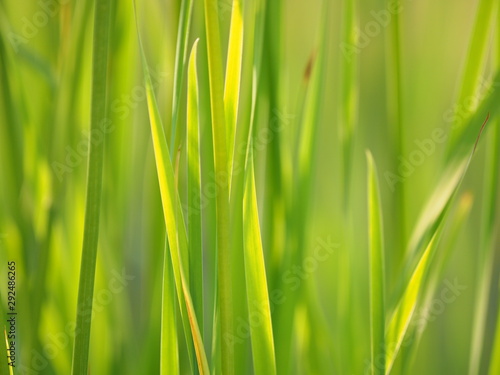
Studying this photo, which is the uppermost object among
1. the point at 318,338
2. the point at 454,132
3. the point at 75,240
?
the point at 454,132

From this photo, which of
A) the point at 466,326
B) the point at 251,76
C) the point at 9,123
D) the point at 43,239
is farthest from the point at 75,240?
the point at 466,326

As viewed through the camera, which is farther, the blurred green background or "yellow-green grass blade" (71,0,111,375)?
the blurred green background

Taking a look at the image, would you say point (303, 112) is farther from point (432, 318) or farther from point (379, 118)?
point (432, 318)

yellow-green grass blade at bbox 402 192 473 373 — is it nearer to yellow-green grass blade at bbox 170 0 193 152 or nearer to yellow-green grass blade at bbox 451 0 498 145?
yellow-green grass blade at bbox 451 0 498 145

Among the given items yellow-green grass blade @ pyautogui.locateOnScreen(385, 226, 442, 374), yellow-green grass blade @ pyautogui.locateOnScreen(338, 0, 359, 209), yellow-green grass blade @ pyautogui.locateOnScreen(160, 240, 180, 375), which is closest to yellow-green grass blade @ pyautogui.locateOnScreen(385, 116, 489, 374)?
yellow-green grass blade @ pyautogui.locateOnScreen(385, 226, 442, 374)

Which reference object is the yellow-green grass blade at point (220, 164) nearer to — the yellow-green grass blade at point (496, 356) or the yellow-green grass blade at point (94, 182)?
the yellow-green grass blade at point (94, 182)

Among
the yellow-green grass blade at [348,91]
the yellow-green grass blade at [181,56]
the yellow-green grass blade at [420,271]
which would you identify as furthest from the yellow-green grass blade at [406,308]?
the yellow-green grass blade at [181,56]
